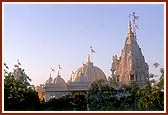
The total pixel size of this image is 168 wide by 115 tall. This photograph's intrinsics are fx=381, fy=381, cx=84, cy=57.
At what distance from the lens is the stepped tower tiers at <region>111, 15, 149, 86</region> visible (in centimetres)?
2342

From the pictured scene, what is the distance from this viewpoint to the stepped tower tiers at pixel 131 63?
76.8 ft

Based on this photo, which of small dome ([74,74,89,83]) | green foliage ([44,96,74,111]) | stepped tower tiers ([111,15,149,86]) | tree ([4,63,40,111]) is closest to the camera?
tree ([4,63,40,111])

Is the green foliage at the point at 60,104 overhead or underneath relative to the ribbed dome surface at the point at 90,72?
underneath

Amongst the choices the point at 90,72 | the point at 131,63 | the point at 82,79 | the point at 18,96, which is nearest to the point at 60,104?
the point at 18,96

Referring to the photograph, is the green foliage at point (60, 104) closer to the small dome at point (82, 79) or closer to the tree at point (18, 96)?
the tree at point (18, 96)

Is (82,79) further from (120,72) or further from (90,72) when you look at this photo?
(120,72)

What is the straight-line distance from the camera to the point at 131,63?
2341 cm

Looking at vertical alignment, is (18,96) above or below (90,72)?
below

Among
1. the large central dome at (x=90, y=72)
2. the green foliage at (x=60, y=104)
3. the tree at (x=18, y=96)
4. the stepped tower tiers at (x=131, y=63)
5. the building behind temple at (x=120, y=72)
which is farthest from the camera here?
the large central dome at (x=90, y=72)

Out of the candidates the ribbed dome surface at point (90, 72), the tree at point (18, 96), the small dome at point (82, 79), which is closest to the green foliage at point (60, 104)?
the tree at point (18, 96)

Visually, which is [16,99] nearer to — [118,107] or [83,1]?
[118,107]

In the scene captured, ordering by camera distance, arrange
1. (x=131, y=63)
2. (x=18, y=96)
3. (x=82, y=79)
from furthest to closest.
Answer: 1. (x=131, y=63)
2. (x=82, y=79)
3. (x=18, y=96)

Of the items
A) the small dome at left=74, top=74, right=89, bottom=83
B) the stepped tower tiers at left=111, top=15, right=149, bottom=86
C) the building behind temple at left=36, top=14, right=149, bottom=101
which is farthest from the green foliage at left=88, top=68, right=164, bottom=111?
the stepped tower tiers at left=111, top=15, right=149, bottom=86

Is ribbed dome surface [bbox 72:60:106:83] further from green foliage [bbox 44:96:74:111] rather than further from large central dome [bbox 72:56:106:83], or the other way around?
green foliage [bbox 44:96:74:111]
